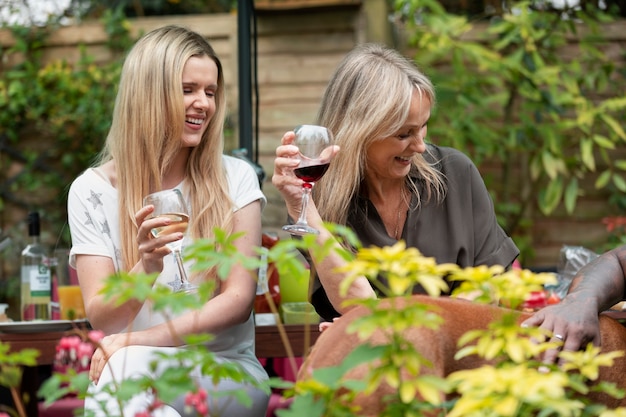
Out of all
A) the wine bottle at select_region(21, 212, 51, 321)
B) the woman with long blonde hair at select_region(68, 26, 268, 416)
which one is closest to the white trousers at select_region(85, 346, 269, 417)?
the woman with long blonde hair at select_region(68, 26, 268, 416)

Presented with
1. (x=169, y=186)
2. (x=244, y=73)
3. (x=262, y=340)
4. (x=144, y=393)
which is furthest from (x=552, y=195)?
(x=144, y=393)

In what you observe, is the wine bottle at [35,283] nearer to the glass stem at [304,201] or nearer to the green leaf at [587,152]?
the glass stem at [304,201]

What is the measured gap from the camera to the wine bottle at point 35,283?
9.30 ft

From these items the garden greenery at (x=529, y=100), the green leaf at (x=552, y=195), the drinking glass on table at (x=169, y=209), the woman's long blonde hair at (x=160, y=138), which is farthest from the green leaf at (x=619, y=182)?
the drinking glass on table at (x=169, y=209)

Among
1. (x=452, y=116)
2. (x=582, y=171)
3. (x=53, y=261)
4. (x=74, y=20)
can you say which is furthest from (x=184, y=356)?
(x=74, y=20)

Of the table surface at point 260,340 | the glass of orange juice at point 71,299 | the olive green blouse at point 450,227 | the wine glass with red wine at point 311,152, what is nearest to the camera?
the wine glass with red wine at point 311,152

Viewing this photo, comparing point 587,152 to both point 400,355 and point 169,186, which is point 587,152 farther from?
point 400,355

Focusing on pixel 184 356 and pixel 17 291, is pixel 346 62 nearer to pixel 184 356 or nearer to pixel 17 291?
pixel 184 356

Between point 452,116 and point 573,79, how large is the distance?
64cm

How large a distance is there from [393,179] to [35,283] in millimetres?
1173

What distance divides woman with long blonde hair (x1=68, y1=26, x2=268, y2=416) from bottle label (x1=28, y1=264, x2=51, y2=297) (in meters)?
0.43

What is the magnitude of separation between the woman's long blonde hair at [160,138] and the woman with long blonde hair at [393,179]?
0.95 feet

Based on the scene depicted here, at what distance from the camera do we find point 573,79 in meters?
4.61

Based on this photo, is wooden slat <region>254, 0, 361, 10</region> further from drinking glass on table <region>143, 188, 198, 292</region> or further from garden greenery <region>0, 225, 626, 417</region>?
garden greenery <region>0, 225, 626, 417</region>
